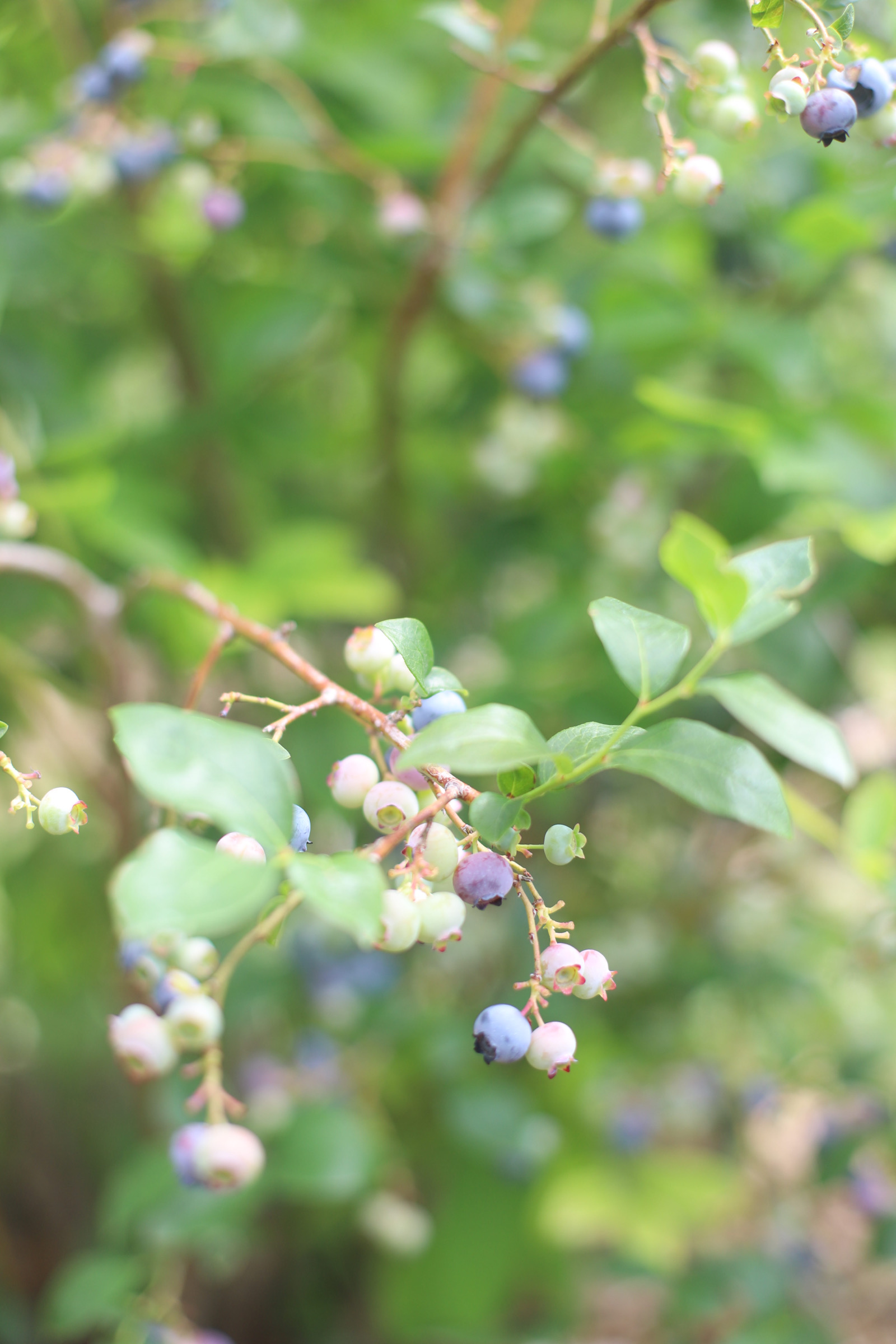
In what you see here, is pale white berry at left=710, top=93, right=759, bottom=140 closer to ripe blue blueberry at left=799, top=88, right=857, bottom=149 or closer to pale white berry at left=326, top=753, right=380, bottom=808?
ripe blue blueberry at left=799, top=88, right=857, bottom=149

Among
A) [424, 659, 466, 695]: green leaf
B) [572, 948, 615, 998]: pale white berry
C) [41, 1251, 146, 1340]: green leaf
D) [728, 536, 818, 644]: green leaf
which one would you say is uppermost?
[728, 536, 818, 644]: green leaf

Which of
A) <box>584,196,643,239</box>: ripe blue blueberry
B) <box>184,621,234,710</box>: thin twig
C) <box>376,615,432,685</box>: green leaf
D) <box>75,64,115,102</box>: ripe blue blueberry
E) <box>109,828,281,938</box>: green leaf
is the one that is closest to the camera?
<box>109,828,281,938</box>: green leaf

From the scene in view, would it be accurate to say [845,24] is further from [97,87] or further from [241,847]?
[97,87]

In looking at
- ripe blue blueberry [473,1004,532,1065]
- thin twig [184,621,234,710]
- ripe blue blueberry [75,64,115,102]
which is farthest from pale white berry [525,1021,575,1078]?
ripe blue blueberry [75,64,115,102]

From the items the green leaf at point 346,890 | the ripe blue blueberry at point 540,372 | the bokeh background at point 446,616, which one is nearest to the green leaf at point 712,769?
the green leaf at point 346,890

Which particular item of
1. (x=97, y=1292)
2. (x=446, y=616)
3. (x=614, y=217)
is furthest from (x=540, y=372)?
(x=97, y=1292)

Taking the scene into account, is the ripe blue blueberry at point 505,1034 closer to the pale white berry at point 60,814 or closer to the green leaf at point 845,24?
the pale white berry at point 60,814

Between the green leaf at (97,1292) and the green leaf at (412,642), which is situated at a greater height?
the green leaf at (412,642)
